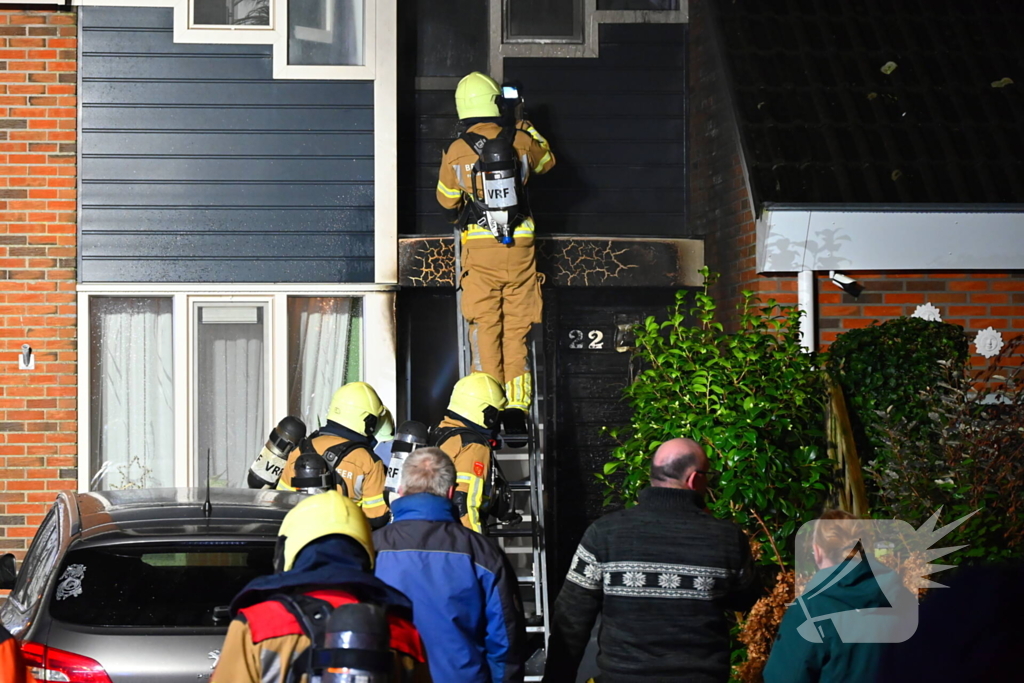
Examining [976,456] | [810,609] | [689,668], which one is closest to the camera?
[810,609]

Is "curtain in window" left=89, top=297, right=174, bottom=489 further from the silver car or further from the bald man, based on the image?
the bald man

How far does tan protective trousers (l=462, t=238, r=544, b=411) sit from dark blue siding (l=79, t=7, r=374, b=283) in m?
1.20

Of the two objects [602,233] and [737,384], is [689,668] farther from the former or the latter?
[602,233]

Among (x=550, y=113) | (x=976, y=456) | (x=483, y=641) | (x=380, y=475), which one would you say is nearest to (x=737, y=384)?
(x=976, y=456)

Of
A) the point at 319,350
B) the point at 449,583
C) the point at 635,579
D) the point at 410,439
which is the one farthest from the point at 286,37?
the point at 635,579

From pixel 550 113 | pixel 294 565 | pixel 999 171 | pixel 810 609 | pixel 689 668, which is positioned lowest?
pixel 689 668

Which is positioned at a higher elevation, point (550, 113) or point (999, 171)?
point (550, 113)

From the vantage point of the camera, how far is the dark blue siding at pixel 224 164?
384 inches

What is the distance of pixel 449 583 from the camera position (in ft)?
14.7

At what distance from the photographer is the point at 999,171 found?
8.93 metres

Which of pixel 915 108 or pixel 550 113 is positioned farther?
pixel 550 113

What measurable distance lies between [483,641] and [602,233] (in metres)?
6.03

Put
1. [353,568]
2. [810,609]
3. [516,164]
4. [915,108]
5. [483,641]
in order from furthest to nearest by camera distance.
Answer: [915,108] → [516,164] → [483,641] → [810,609] → [353,568]

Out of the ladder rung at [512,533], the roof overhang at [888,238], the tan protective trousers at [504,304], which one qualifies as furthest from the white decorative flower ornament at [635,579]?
the roof overhang at [888,238]
